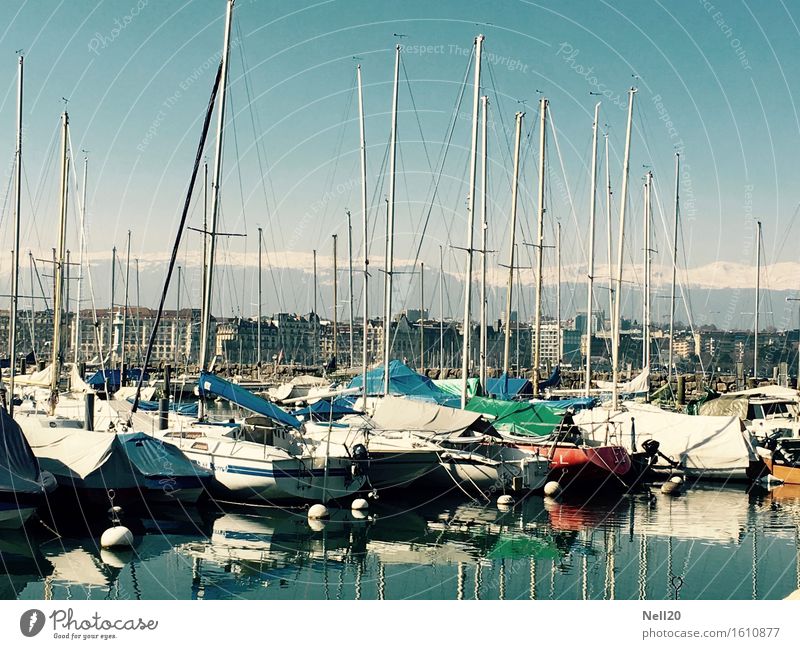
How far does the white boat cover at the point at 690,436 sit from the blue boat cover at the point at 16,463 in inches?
530

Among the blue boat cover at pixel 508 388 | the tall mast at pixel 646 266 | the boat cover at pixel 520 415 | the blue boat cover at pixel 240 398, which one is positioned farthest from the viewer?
the tall mast at pixel 646 266

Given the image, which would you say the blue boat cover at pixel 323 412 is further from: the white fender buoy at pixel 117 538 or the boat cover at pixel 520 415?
the white fender buoy at pixel 117 538

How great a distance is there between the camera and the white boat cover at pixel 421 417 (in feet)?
72.7

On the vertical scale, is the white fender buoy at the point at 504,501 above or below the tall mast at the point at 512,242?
below

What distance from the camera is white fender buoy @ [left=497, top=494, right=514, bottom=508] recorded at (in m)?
20.6

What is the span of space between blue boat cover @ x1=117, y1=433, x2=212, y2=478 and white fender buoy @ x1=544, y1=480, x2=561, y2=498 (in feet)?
23.7

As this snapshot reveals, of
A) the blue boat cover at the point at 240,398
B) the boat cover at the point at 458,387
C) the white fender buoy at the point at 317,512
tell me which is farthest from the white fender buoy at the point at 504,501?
the boat cover at the point at 458,387

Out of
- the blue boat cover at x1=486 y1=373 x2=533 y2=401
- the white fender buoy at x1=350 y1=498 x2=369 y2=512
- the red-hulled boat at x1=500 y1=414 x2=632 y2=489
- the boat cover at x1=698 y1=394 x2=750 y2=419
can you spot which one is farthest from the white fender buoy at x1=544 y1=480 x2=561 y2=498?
the boat cover at x1=698 y1=394 x2=750 y2=419

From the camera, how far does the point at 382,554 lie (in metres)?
16.5

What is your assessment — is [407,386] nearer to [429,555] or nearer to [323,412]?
[323,412]

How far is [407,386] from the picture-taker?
29453mm

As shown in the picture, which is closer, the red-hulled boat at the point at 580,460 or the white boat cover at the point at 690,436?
the red-hulled boat at the point at 580,460

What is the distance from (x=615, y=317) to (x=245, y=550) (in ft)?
56.5

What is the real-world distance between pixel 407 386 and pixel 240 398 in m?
9.57
